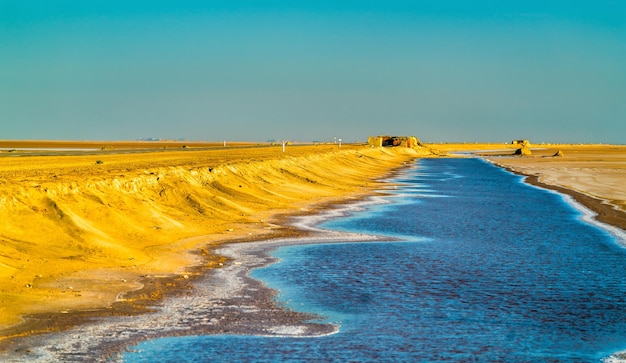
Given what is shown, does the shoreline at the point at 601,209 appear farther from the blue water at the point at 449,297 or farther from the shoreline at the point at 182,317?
the shoreline at the point at 182,317

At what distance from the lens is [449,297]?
1557 cm

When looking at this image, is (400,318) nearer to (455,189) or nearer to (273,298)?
(273,298)

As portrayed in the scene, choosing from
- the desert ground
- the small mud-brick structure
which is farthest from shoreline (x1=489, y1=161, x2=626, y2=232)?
the small mud-brick structure

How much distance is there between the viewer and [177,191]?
1160 inches

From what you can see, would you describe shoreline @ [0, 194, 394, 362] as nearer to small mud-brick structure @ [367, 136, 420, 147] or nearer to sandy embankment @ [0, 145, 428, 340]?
sandy embankment @ [0, 145, 428, 340]

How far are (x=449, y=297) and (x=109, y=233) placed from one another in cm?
965

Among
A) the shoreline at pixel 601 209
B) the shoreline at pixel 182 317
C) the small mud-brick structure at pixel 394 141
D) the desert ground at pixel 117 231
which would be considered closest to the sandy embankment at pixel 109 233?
the desert ground at pixel 117 231

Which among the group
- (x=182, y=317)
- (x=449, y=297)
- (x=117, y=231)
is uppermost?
(x=117, y=231)

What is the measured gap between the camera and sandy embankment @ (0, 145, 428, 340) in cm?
1389

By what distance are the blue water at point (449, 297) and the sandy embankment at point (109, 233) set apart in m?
2.37

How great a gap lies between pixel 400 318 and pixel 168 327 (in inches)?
156

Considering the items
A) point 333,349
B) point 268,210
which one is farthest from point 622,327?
point 268,210

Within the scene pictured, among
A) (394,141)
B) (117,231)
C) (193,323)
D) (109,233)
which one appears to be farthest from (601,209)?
(394,141)

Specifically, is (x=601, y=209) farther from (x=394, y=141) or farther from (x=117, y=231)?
(x=394, y=141)
